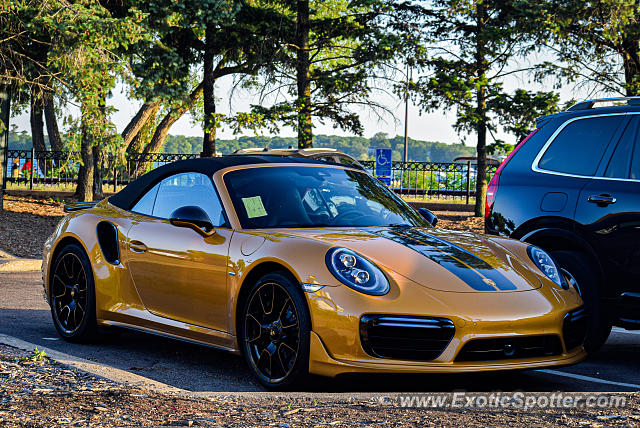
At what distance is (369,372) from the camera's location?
16.6ft

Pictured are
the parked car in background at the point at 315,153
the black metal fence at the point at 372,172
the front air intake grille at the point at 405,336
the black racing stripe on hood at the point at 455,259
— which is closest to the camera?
the front air intake grille at the point at 405,336

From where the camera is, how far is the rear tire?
686 centimetres

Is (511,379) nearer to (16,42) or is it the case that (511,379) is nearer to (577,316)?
(577,316)

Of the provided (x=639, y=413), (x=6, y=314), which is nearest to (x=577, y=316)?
(x=639, y=413)

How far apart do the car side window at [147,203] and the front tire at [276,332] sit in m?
1.59

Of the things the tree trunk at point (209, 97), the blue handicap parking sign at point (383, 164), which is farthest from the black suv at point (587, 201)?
the blue handicap parking sign at point (383, 164)

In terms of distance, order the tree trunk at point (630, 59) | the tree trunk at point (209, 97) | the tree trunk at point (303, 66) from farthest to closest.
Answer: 1. the tree trunk at point (209, 97)
2. the tree trunk at point (303, 66)
3. the tree trunk at point (630, 59)

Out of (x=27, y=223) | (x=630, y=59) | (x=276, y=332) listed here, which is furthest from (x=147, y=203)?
(x=630, y=59)

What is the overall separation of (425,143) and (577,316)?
555 feet

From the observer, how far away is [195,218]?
5941 millimetres

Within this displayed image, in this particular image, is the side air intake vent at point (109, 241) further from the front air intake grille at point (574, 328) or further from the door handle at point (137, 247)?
the front air intake grille at point (574, 328)

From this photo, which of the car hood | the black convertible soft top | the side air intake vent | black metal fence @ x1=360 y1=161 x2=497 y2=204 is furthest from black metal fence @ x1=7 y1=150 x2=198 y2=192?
the car hood

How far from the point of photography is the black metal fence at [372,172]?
30.5 m

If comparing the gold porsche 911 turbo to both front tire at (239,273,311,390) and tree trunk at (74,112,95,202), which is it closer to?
front tire at (239,273,311,390)
